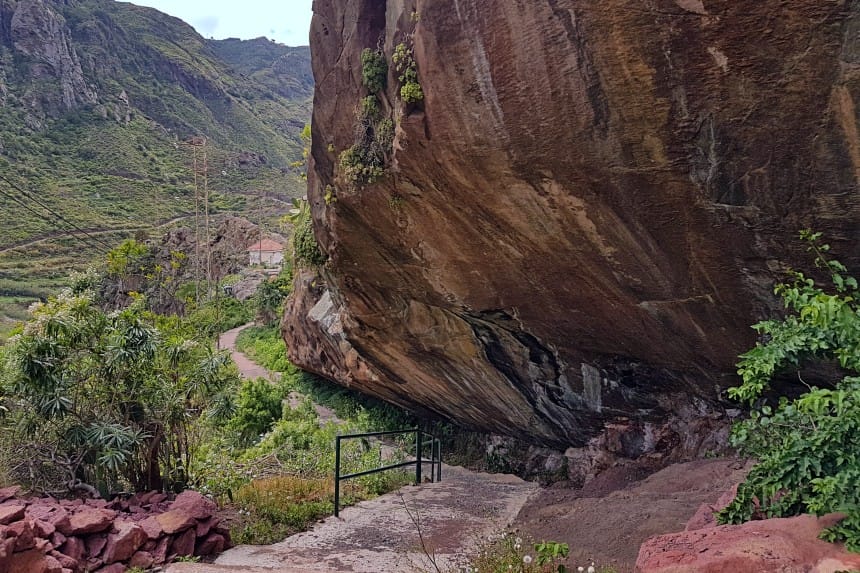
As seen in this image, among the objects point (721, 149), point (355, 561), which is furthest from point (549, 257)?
point (355, 561)

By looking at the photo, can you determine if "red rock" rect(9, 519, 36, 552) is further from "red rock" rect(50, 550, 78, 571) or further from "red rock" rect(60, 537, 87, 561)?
"red rock" rect(60, 537, 87, 561)

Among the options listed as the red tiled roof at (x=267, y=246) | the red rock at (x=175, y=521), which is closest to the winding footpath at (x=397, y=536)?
the red rock at (x=175, y=521)

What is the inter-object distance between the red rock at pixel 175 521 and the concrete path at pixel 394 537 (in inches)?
13.8

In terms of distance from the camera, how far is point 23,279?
108ft

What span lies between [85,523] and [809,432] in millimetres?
5048

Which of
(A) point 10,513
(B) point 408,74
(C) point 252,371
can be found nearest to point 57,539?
(A) point 10,513

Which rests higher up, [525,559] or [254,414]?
[525,559]

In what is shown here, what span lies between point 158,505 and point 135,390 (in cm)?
125

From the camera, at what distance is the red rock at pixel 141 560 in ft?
15.9

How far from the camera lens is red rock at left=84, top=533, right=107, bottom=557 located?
4.76 metres

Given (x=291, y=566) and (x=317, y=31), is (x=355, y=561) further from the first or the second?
(x=317, y=31)

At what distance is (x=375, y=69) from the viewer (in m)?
5.81

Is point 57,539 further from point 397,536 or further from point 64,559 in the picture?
point 397,536

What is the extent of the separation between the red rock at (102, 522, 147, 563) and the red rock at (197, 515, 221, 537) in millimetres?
498
